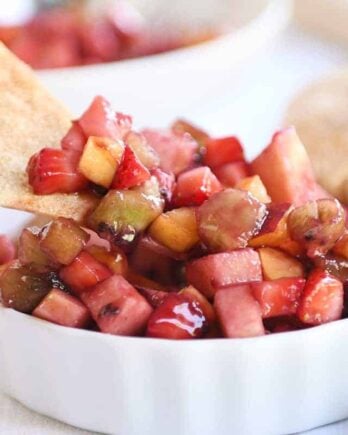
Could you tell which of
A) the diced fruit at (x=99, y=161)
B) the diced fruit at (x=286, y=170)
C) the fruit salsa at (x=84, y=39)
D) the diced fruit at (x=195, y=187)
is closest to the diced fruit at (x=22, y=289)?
the diced fruit at (x=99, y=161)

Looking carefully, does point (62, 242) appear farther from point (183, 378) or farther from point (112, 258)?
point (183, 378)

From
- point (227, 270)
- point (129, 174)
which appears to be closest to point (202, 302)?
point (227, 270)

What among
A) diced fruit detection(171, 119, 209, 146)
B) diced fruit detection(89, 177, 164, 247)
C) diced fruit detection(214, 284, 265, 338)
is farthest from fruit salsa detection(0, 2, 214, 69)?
diced fruit detection(214, 284, 265, 338)

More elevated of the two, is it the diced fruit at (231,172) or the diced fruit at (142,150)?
the diced fruit at (142,150)

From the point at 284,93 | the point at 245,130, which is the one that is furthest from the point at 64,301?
the point at 284,93

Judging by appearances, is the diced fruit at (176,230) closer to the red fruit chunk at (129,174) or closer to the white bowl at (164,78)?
the red fruit chunk at (129,174)
